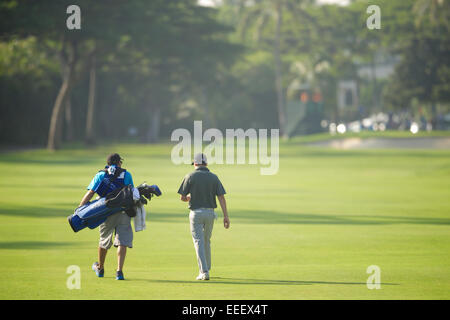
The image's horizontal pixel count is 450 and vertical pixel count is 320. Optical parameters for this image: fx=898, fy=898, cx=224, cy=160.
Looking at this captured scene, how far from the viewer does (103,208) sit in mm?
11641

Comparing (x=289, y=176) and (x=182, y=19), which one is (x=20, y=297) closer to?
(x=289, y=176)

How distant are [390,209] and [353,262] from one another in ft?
30.8

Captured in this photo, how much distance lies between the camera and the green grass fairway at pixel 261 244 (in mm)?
10953

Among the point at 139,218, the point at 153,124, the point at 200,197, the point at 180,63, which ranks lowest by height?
the point at 139,218

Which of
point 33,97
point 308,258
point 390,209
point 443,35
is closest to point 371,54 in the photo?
point 443,35

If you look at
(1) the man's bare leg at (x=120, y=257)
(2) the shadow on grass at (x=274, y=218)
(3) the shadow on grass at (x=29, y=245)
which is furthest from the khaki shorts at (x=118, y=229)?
(2) the shadow on grass at (x=274, y=218)

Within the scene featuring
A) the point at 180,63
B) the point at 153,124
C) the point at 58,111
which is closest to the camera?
the point at 58,111

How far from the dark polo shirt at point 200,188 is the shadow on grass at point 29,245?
14.6ft

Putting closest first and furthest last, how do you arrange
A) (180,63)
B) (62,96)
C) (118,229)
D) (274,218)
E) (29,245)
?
1. (118,229)
2. (29,245)
3. (274,218)
4. (62,96)
5. (180,63)

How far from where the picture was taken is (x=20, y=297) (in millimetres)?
10297

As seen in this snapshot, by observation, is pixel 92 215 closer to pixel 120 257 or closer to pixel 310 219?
pixel 120 257

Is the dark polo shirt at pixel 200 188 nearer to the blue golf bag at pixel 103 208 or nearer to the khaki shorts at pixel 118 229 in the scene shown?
the blue golf bag at pixel 103 208

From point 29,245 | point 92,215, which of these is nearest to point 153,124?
point 29,245

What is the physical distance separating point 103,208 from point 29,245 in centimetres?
429
